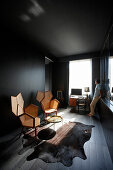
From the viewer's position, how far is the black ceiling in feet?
6.89

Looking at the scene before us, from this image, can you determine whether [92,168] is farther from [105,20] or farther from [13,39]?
[13,39]

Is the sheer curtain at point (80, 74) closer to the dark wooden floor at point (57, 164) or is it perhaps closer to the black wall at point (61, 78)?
the black wall at point (61, 78)

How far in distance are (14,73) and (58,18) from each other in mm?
2285

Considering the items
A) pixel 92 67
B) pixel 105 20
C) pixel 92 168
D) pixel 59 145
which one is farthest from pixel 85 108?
pixel 105 20

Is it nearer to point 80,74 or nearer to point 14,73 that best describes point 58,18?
point 14,73

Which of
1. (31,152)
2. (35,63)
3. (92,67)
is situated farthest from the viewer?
(92,67)

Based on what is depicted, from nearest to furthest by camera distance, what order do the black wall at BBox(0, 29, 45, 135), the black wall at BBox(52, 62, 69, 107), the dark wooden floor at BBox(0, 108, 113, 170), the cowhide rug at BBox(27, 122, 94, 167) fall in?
the dark wooden floor at BBox(0, 108, 113, 170) → the cowhide rug at BBox(27, 122, 94, 167) → the black wall at BBox(0, 29, 45, 135) → the black wall at BBox(52, 62, 69, 107)

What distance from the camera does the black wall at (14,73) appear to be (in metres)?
2.93

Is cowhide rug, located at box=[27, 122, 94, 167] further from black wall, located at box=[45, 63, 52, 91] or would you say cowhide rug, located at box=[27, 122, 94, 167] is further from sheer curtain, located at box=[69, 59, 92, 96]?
black wall, located at box=[45, 63, 52, 91]

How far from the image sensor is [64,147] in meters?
2.27

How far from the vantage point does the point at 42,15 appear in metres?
2.44

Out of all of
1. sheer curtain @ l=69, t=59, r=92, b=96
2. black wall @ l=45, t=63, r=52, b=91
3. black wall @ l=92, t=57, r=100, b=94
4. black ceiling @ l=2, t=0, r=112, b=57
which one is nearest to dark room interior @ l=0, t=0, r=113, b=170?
black ceiling @ l=2, t=0, r=112, b=57

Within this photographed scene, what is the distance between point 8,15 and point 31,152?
3532mm

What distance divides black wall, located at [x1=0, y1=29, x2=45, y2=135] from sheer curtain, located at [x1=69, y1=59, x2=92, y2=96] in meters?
2.74
